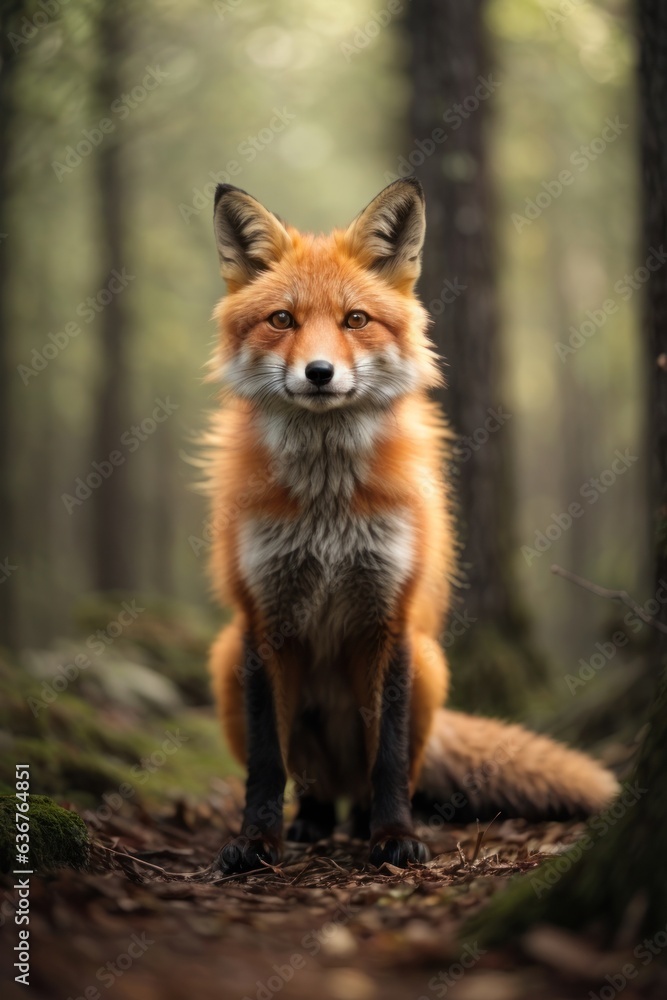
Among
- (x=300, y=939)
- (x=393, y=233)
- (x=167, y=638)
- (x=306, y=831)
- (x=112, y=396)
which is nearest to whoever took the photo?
(x=300, y=939)

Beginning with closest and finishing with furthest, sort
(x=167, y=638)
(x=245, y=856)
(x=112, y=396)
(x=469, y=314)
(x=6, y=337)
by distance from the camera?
(x=245, y=856) < (x=469, y=314) < (x=167, y=638) < (x=6, y=337) < (x=112, y=396)

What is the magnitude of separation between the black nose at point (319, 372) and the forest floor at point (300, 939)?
222 centimetres

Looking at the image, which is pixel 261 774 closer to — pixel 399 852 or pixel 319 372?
pixel 399 852

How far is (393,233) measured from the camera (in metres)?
4.59

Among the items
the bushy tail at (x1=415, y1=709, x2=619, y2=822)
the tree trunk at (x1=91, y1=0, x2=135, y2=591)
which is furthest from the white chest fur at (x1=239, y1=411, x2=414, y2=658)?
the tree trunk at (x1=91, y1=0, x2=135, y2=591)

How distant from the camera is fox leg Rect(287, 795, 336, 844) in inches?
197

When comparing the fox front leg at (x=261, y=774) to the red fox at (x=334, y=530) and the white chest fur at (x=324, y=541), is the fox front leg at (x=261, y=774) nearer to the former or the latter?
the red fox at (x=334, y=530)

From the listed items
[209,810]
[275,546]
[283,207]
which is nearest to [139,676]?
[209,810]

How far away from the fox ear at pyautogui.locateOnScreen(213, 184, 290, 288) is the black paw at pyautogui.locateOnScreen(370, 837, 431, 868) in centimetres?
303

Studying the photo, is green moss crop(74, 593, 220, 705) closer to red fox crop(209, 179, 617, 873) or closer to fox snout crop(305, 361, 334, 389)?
red fox crop(209, 179, 617, 873)

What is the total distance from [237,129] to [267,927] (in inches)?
500

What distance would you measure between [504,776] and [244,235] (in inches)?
133

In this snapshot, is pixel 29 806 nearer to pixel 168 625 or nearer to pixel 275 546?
pixel 275 546

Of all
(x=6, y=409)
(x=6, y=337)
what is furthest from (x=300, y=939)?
(x=6, y=337)
